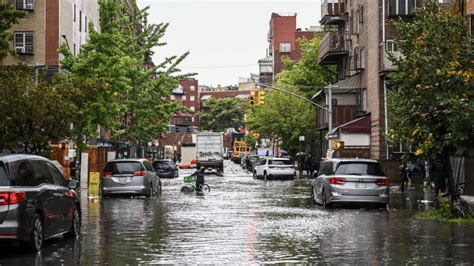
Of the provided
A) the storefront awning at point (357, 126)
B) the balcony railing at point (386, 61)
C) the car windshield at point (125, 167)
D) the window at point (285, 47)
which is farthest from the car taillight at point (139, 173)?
the window at point (285, 47)

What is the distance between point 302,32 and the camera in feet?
472

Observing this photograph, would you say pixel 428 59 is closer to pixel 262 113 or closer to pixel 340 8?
pixel 340 8

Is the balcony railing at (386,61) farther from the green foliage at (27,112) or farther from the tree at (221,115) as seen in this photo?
the tree at (221,115)

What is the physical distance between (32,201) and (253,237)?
16.8ft

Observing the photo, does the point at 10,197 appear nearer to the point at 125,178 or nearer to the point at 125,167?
the point at 125,167

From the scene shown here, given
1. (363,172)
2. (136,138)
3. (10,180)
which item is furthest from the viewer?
(136,138)

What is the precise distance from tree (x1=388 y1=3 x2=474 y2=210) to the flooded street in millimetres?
2284

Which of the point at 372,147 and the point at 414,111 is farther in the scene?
the point at 372,147

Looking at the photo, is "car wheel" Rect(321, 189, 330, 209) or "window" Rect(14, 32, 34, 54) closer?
"car wheel" Rect(321, 189, 330, 209)

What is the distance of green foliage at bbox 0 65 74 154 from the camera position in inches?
1110

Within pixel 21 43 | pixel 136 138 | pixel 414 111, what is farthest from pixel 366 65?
pixel 414 111

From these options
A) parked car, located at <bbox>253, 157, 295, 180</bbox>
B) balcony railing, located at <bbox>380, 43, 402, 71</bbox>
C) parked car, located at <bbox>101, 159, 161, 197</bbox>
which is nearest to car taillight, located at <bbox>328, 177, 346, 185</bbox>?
parked car, located at <bbox>101, 159, 161, 197</bbox>

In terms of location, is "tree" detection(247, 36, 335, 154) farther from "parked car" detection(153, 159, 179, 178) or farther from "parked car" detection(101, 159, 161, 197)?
Result: "parked car" detection(101, 159, 161, 197)

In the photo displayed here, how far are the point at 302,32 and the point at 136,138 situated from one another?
275 ft
